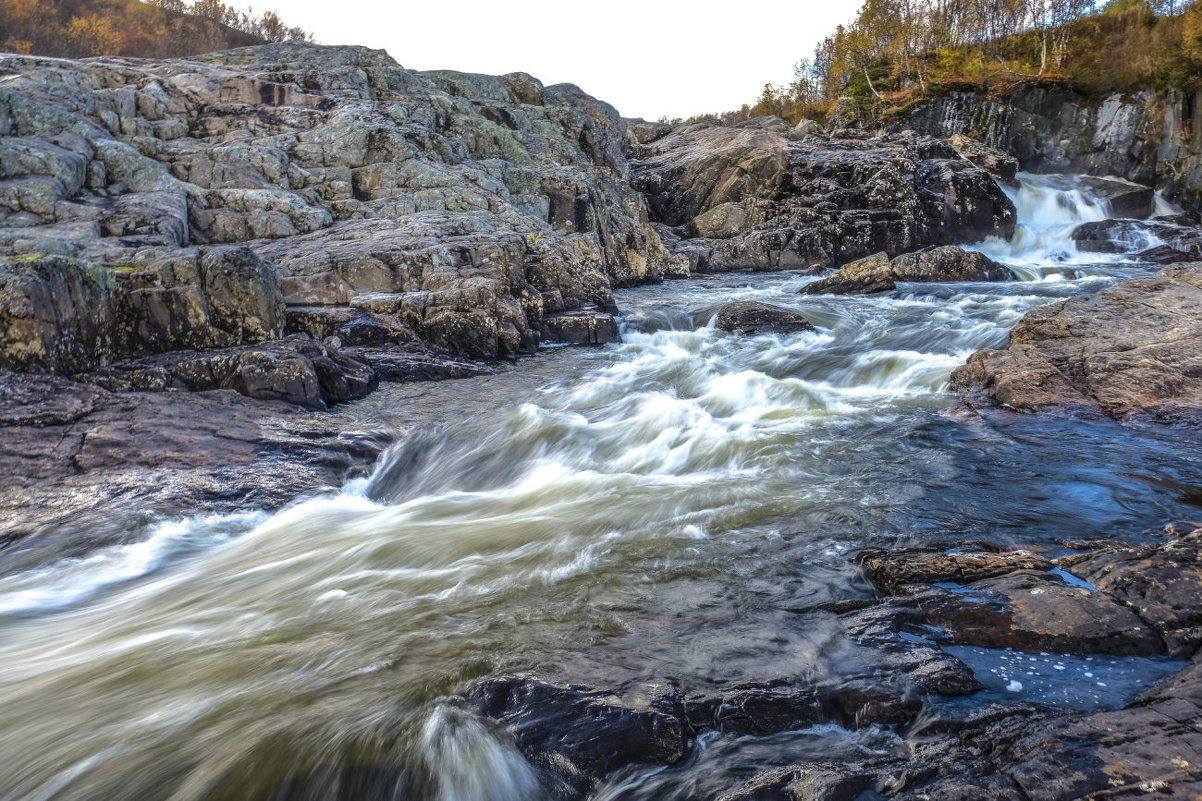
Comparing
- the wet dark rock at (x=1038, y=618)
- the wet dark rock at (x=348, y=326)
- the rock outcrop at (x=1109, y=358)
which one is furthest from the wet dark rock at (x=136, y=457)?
the rock outcrop at (x=1109, y=358)

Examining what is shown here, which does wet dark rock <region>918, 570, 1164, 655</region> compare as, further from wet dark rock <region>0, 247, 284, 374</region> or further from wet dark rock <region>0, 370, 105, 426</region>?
wet dark rock <region>0, 247, 284, 374</region>

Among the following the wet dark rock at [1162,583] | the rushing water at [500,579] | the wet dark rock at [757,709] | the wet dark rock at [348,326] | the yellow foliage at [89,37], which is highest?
the yellow foliage at [89,37]

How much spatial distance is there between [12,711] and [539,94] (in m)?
28.9

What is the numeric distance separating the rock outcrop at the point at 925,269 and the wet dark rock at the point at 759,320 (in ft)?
14.9

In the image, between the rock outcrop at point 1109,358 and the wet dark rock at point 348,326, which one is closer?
the rock outcrop at point 1109,358

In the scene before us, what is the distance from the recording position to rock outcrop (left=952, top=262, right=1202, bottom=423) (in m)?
6.96

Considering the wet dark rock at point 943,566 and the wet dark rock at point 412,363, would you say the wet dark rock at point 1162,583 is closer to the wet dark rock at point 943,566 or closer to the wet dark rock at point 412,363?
the wet dark rock at point 943,566

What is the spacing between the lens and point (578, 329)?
13.1m

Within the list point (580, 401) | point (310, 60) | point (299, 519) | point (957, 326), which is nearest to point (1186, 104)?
point (957, 326)

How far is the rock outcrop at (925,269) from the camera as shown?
57.4 feet

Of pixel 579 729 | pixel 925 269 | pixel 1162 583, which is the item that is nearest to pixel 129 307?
pixel 579 729

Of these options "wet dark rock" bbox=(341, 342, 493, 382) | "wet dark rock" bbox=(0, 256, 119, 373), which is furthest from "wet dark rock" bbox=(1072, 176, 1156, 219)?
"wet dark rock" bbox=(0, 256, 119, 373)

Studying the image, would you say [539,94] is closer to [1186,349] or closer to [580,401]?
[580,401]

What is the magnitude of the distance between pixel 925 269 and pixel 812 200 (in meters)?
8.72
